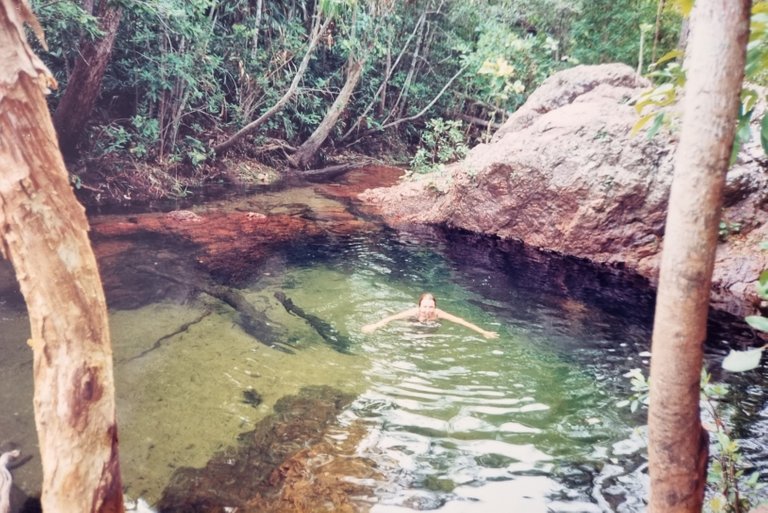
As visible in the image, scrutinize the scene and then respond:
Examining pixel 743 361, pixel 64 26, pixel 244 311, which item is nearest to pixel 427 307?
pixel 244 311

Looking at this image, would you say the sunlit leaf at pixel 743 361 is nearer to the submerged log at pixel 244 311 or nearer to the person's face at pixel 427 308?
Answer: the submerged log at pixel 244 311

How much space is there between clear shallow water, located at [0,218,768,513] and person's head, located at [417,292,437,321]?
5.5 inches

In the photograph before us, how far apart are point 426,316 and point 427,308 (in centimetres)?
12

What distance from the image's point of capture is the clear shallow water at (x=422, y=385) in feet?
12.1

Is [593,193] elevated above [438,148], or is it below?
below

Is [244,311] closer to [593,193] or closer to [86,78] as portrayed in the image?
[86,78]

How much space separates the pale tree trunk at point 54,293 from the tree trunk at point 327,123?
13.1 meters

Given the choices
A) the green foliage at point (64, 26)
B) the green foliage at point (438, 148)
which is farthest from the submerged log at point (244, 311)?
the green foliage at point (438, 148)

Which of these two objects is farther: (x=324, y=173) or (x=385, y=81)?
(x=385, y=81)

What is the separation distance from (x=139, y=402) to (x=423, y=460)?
2250 millimetres

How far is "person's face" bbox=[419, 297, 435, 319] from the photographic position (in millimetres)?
6137

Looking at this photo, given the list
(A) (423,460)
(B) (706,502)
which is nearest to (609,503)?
(B) (706,502)

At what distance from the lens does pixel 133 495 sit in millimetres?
3334

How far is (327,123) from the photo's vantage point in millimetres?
15148
